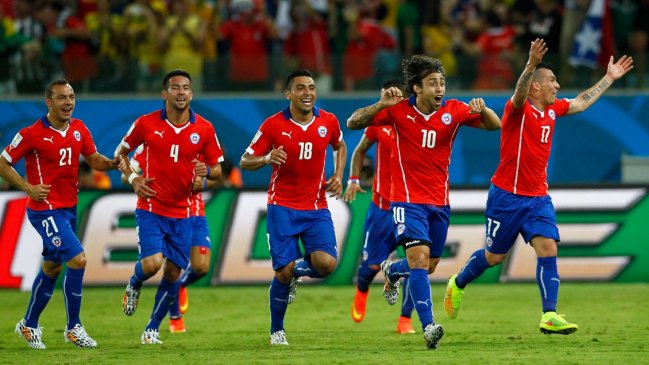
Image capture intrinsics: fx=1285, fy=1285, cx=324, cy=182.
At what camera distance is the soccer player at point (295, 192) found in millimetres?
12344

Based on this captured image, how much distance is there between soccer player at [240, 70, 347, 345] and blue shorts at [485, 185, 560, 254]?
1584mm

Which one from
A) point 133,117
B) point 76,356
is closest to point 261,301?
point 133,117

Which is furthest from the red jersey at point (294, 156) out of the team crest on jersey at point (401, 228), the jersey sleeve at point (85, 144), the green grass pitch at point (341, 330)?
the jersey sleeve at point (85, 144)

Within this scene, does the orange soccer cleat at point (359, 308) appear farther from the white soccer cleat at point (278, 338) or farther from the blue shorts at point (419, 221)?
the blue shorts at point (419, 221)

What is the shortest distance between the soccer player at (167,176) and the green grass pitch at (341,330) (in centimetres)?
59

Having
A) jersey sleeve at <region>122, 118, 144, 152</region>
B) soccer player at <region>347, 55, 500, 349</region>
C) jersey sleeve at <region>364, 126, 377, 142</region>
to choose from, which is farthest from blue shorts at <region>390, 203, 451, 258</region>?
jersey sleeve at <region>122, 118, 144, 152</region>

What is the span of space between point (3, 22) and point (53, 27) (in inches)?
32.2

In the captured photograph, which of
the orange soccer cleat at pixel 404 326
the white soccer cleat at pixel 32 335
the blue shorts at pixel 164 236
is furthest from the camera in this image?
the orange soccer cleat at pixel 404 326

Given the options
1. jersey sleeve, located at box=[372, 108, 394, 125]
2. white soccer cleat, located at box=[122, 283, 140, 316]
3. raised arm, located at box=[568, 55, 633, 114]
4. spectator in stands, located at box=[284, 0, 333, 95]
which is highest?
spectator in stands, located at box=[284, 0, 333, 95]

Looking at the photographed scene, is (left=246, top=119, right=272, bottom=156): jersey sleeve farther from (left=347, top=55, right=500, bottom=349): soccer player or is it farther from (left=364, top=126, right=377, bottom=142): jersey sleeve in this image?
(left=364, top=126, right=377, bottom=142): jersey sleeve

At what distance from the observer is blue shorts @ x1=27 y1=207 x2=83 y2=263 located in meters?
12.4

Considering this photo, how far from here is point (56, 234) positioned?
12.4 metres

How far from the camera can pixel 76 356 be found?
1159 centimetres

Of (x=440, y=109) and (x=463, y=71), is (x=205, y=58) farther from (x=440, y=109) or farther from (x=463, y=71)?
(x=440, y=109)
